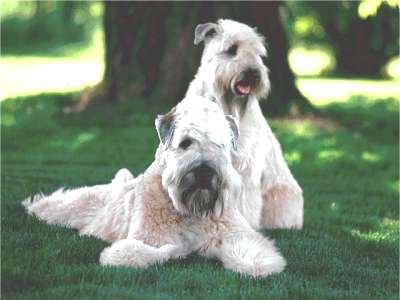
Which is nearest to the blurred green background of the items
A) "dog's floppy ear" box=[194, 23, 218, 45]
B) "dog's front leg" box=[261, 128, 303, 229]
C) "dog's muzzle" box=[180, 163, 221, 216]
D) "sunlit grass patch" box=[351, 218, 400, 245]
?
"sunlit grass patch" box=[351, 218, 400, 245]

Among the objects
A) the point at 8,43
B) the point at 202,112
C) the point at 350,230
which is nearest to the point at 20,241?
the point at 202,112

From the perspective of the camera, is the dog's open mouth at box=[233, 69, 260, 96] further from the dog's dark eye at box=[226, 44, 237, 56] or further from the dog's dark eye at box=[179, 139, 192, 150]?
the dog's dark eye at box=[179, 139, 192, 150]

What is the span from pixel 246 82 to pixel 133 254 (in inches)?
96.3

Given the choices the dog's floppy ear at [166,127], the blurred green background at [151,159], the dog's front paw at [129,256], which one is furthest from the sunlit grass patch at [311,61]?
the dog's front paw at [129,256]

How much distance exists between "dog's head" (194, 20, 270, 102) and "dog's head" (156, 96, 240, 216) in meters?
1.60

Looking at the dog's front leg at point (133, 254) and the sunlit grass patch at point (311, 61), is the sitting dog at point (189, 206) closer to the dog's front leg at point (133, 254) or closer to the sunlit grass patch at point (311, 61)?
the dog's front leg at point (133, 254)

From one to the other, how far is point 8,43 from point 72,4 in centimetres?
2758

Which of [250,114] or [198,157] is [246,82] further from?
[198,157]

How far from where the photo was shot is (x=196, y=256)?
6.16 meters

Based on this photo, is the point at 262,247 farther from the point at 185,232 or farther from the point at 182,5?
the point at 182,5

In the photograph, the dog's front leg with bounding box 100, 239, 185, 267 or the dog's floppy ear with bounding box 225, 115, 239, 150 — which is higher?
the dog's floppy ear with bounding box 225, 115, 239, 150

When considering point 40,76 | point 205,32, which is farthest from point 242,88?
point 40,76

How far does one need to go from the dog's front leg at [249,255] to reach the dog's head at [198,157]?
29 centimetres

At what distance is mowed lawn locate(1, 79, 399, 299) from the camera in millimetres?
5391
